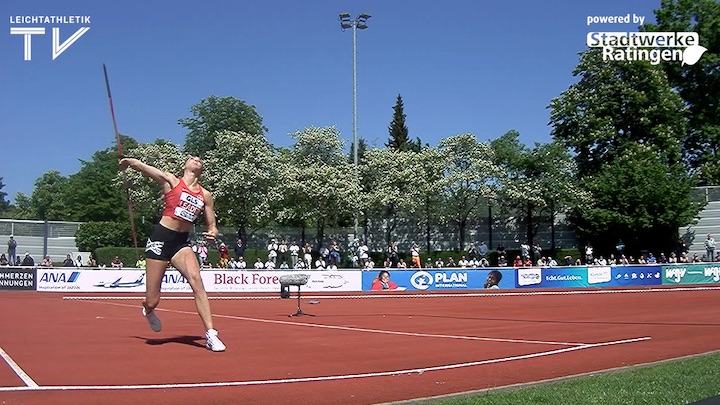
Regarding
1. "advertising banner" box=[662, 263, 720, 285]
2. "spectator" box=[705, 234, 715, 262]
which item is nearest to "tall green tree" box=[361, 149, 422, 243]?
"advertising banner" box=[662, 263, 720, 285]

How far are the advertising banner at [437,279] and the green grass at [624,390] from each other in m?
25.4

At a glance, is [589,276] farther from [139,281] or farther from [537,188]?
[139,281]

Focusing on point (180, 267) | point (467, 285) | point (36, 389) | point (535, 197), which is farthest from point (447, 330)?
point (535, 197)

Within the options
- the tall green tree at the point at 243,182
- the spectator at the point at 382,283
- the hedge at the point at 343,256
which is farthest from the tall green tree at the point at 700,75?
the spectator at the point at 382,283

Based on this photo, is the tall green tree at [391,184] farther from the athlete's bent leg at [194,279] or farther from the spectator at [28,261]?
the athlete's bent leg at [194,279]

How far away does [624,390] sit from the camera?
25.2ft

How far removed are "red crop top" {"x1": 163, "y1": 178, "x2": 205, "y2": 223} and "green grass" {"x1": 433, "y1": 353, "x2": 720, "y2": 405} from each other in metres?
4.46

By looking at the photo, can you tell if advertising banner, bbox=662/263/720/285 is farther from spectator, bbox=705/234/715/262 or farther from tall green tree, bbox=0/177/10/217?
tall green tree, bbox=0/177/10/217

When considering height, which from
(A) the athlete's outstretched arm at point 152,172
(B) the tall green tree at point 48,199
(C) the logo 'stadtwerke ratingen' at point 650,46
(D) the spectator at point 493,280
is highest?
(C) the logo 'stadtwerke ratingen' at point 650,46

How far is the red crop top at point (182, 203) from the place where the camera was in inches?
383

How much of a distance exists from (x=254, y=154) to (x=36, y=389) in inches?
1798

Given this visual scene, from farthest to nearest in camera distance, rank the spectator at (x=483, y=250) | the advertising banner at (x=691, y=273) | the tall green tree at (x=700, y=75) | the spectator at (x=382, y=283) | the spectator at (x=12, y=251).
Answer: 1. the tall green tree at (x=700, y=75)
2. the spectator at (x=483, y=250)
3. the advertising banner at (x=691, y=273)
4. the spectator at (x=12, y=251)
5. the spectator at (x=382, y=283)

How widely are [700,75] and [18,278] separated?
168 ft

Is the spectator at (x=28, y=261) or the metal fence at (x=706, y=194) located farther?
the metal fence at (x=706, y=194)
